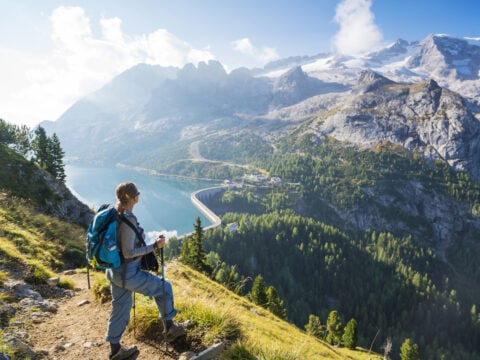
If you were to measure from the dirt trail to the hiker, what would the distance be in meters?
0.68

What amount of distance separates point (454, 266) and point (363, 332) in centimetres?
11151

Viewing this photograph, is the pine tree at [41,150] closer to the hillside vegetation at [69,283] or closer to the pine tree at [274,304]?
the hillside vegetation at [69,283]

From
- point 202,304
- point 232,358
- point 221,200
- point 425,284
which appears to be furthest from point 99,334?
point 221,200

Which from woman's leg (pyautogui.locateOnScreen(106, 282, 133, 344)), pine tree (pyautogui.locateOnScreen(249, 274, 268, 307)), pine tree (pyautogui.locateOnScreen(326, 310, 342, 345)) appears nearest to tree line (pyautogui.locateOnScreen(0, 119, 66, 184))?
pine tree (pyautogui.locateOnScreen(249, 274, 268, 307))

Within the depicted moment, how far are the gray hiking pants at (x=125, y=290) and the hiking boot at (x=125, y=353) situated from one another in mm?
263

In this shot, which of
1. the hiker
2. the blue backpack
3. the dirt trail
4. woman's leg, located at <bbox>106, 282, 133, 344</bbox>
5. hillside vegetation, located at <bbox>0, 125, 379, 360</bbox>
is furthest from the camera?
hillside vegetation, located at <bbox>0, 125, 379, 360</bbox>

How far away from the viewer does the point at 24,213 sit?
1886 centimetres

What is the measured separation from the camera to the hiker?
5695 millimetres

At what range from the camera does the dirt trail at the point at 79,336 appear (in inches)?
251

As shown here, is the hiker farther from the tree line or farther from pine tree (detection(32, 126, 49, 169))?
pine tree (detection(32, 126, 49, 169))

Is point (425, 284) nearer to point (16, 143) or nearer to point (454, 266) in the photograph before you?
point (454, 266)

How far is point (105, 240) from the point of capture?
18.2ft

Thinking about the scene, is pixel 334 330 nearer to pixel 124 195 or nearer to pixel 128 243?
pixel 128 243

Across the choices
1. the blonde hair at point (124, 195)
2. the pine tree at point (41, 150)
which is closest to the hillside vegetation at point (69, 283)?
the blonde hair at point (124, 195)
